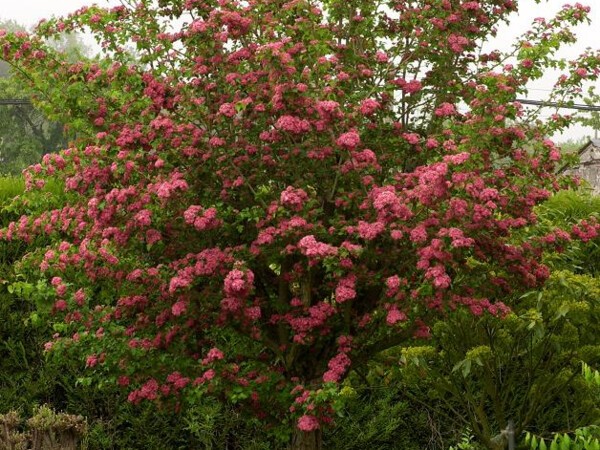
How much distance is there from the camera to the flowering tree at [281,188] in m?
6.41

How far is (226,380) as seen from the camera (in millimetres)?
6938

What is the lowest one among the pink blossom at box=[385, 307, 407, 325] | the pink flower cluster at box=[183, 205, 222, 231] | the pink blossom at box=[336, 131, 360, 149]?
the pink blossom at box=[385, 307, 407, 325]

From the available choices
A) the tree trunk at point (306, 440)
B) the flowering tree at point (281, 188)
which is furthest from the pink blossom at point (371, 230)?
the tree trunk at point (306, 440)

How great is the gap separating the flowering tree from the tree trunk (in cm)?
2

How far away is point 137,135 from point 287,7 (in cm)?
151

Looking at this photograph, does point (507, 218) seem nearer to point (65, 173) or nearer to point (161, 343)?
point (161, 343)

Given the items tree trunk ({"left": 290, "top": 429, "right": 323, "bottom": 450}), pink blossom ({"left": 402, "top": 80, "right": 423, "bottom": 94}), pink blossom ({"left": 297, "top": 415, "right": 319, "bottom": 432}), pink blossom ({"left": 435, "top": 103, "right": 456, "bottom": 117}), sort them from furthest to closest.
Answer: tree trunk ({"left": 290, "top": 429, "right": 323, "bottom": 450}), pink blossom ({"left": 402, "top": 80, "right": 423, "bottom": 94}), pink blossom ({"left": 435, "top": 103, "right": 456, "bottom": 117}), pink blossom ({"left": 297, "top": 415, "right": 319, "bottom": 432})

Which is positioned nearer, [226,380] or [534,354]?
[226,380]

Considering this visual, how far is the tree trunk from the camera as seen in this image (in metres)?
7.56

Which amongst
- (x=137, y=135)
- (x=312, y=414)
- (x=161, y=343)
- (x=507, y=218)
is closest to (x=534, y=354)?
(x=507, y=218)

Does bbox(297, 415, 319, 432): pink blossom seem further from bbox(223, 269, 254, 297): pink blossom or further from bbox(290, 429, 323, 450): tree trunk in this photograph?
bbox(223, 269, 254, 297): pink blossom

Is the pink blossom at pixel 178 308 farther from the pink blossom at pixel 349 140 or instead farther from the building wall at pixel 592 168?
the building wall at pixel 592 168

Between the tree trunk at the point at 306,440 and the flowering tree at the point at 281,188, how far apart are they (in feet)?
0.08

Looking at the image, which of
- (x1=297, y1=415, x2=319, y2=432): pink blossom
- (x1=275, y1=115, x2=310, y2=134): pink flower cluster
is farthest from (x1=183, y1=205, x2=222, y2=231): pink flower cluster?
(x1=297, y1=415, x2=319, y2=432): pink blossom
